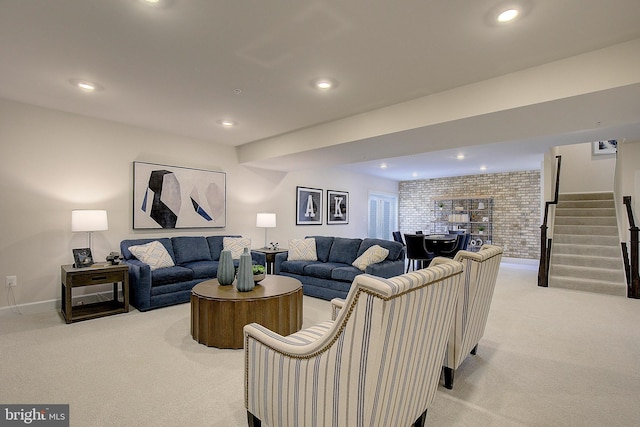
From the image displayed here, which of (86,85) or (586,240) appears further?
(586,240)

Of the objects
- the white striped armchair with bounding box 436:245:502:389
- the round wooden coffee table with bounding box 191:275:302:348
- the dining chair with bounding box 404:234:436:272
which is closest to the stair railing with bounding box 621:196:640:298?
the dining chair with bounding box 404:234:436:272

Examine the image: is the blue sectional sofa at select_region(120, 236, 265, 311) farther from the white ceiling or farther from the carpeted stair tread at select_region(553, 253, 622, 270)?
the carpeted stair tread at select_region(553, 253, 622, 270)

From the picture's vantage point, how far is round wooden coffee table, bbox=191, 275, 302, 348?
2.83 meters

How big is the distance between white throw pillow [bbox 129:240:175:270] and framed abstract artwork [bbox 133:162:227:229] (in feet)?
1.81

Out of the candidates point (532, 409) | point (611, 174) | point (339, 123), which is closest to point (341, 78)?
point (339, 123)

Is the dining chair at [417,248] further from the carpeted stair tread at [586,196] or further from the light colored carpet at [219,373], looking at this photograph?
the carpeted stair tread at [586,196]

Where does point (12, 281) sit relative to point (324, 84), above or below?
below

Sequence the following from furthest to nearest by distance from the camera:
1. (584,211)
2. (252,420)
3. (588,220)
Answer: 1. (584,211)
2. (588,220)
3. (252,420)

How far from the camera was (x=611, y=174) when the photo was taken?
7.59 metres

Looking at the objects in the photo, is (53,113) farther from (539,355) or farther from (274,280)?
(539,355)

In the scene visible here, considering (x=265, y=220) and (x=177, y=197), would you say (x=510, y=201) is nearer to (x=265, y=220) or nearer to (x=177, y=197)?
(x=265, y=220)

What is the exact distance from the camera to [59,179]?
399 cm

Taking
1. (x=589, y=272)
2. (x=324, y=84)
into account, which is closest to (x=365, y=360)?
(x=324, y=84)

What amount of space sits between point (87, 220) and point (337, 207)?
5624mm
